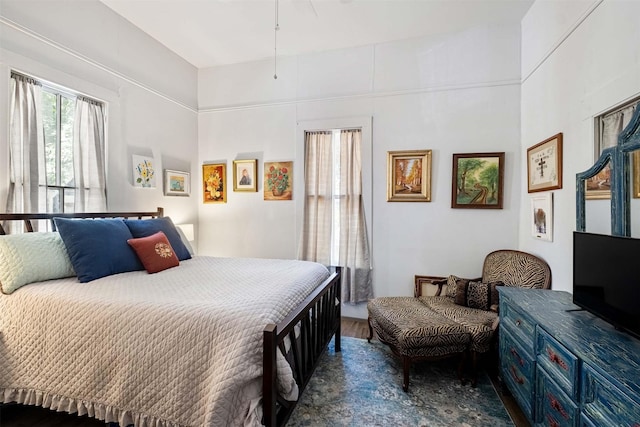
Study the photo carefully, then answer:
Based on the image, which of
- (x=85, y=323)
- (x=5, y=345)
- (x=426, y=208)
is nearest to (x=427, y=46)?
(x=426, y=208)

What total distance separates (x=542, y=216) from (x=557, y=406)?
159 cm

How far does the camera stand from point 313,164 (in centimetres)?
357

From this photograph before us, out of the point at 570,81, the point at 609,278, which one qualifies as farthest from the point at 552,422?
the point at 570,81

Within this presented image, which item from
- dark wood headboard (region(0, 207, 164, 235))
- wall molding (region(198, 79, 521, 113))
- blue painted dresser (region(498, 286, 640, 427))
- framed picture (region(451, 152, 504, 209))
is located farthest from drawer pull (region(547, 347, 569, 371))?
dark wood headboard (region(0, 207, 164, 235))

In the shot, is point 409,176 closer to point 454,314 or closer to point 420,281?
point 420,281

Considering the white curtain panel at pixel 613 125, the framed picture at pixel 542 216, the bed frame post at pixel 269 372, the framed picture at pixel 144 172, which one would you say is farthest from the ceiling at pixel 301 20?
the bed frame post at pixel 269 372

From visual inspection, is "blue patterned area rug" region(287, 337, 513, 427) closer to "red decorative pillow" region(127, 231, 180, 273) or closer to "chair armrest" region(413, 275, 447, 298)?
"chair armrest" region(413, 275, 447, 298)

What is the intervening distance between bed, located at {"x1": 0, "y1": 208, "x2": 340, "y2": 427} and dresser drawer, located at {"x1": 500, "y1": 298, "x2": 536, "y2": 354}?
4.14 feet

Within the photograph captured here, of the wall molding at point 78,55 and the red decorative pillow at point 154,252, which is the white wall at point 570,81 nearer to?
the red decorative pillow at point 154,252

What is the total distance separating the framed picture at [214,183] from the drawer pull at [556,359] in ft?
11.8

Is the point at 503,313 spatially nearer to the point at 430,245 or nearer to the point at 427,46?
the point at 430,245

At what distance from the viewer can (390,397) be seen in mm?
2004

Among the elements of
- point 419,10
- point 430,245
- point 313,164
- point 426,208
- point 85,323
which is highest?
point 419,10

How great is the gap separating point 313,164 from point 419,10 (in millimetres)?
1880
